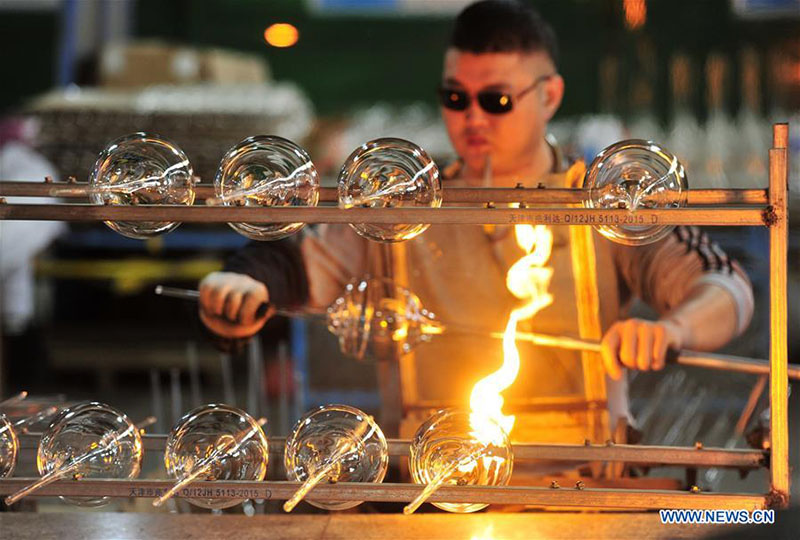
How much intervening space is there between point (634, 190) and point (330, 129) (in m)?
3.76

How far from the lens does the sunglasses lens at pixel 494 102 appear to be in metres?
2.11

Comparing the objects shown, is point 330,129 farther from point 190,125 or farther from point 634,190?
point 634,190

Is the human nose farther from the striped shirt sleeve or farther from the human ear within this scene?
the striped shirt sleeve

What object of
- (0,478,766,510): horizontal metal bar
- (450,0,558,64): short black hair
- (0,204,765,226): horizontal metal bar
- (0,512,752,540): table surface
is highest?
(450,0,558,64): short black hair

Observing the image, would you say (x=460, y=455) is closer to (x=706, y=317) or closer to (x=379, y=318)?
(x=379, y=318)

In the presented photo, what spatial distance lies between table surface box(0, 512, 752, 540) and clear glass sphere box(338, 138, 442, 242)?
1.37ft

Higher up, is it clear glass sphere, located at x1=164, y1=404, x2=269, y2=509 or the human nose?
the human nose

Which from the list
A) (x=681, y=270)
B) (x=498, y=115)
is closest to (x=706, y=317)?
(x=681, y=270)

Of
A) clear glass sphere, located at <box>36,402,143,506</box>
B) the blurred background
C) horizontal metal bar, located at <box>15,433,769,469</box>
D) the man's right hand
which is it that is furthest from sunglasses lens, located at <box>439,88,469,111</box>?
the blurred background

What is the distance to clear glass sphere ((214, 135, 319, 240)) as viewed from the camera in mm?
1381

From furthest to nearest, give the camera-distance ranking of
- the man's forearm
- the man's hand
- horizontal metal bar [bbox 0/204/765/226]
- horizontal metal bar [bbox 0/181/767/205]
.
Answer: the man's forearm < the man's hand < horizontal metal bar [bbox 0/181/767/205] < horizontal metal bar [bbox 0/204/765/226]

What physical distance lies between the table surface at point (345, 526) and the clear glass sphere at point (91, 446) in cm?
12

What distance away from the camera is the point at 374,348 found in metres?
2.05

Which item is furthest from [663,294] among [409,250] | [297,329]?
[297,329]
